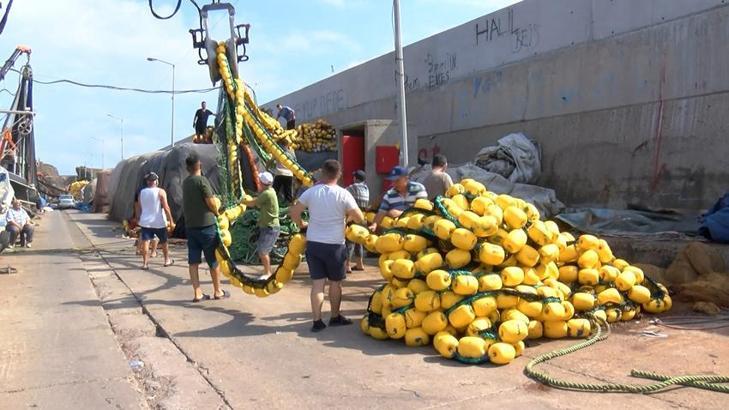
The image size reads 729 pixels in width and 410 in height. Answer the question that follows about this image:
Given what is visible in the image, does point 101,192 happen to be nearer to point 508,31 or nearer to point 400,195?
point 508,31

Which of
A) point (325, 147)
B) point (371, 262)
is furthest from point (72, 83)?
point (371, 262)

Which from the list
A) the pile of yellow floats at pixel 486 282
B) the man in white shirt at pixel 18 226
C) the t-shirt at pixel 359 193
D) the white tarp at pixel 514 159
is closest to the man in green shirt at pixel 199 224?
the pile of yellow floats at pixel 486 282

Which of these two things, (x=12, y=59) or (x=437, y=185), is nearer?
(x=437, y=185)

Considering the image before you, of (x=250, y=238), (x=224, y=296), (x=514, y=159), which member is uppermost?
(x=514, y=159)

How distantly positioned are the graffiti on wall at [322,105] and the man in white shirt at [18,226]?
37.9 feet

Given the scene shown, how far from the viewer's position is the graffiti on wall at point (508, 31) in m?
13.8

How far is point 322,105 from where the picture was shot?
25375mm

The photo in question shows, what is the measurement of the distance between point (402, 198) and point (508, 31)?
8.20m

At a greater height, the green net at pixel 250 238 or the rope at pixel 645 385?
the green net at pixel 250 238

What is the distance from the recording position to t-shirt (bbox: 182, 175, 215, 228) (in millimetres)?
7803

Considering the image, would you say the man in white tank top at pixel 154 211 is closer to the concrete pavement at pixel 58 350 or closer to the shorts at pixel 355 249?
the concrete pavement at pixel 58 350

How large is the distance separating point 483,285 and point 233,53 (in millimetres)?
9223

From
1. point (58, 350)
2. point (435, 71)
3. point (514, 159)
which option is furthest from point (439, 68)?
point (58, 350)

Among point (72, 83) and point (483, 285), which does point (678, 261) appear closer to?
point (483, 285)
